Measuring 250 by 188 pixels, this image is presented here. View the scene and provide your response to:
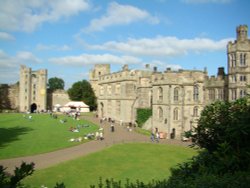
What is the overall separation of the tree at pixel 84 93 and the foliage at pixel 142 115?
36.9m

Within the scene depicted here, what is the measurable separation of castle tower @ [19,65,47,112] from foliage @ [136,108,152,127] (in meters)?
42.7

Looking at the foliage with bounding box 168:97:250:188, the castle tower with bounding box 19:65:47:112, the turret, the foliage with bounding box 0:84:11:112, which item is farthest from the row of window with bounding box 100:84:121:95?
the foliage with bounding box 168:97:250:188

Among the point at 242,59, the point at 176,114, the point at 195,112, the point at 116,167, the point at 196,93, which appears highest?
the point at 242,59

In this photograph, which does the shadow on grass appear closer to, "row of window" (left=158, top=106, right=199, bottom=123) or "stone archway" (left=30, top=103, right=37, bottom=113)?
"row of window" (left=158, top=106, right=199, bottom=123)

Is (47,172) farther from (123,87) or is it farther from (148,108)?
(123,87)

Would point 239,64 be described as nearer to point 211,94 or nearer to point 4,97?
point 211,94

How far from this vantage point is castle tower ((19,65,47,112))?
268ft

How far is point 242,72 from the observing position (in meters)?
40.6

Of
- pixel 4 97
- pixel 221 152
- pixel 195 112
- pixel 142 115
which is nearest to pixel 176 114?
pixel 195 112

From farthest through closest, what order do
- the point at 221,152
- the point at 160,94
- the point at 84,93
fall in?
the point at 84,93 → the point at 160,94 → the point at 221,152

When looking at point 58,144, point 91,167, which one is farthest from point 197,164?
point 58,144

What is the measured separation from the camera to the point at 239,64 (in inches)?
1614

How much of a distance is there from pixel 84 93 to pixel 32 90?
15547mm

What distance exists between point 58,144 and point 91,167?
9.99 metres
